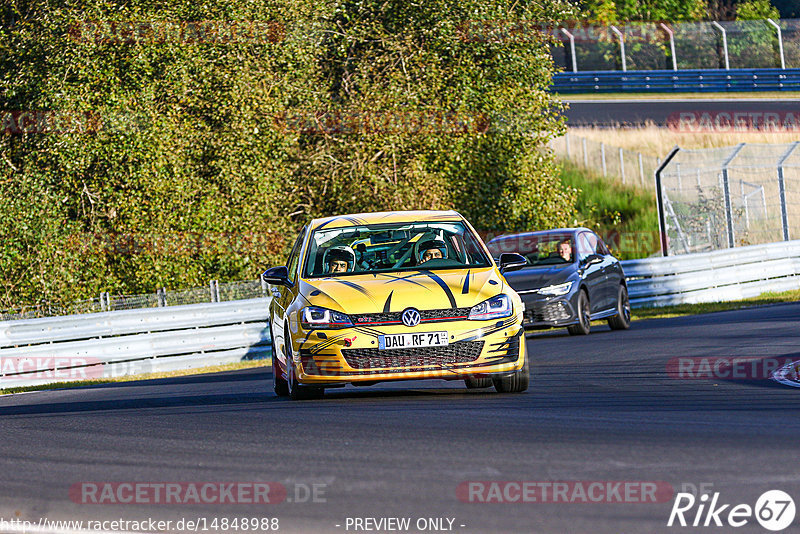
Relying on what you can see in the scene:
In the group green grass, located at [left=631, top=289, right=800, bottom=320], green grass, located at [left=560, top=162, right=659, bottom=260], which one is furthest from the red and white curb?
green grass, located at [left=560, top=162, right=659, bottom=260]

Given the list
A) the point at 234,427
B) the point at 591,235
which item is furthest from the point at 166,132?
the point at 234,427

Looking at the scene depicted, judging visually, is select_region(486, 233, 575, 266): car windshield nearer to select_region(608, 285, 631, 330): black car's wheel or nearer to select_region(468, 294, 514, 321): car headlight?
select_region(608, 285, 631, 330): black car's wheel

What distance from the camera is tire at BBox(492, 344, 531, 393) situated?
1116cm

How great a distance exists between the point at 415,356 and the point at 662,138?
1327 inches

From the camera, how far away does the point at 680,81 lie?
51.0m

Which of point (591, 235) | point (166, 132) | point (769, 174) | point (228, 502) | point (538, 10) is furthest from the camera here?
point (769, 174)

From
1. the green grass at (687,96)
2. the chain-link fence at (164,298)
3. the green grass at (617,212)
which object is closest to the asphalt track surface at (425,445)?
the chain-link fence at (164,298)

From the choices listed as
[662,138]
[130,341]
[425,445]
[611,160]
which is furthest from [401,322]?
[662,138]

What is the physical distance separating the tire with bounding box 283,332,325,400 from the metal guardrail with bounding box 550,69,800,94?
132 ft

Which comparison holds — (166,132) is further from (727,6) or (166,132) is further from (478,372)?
(727,6)

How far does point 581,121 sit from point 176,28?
20.6m

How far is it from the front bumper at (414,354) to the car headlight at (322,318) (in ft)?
0.17

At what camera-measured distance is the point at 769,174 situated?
128 ft

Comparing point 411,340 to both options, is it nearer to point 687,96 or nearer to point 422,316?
point 422,316
